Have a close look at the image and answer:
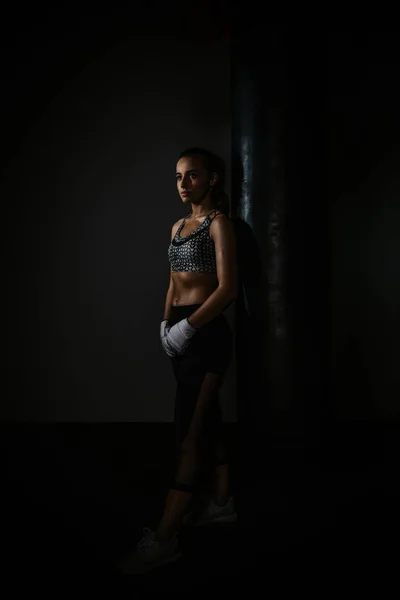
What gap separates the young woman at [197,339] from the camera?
6.55ft

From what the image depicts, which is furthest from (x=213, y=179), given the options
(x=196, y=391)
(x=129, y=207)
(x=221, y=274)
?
(x=129, y=207)

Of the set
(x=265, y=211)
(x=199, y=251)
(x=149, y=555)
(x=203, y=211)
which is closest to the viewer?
(x=149, y=555)

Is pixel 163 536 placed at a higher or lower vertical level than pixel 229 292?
lower

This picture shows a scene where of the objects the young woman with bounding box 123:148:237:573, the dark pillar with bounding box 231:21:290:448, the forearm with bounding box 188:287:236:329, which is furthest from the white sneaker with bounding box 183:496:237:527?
the forearm with bounding box 188:287:236:329

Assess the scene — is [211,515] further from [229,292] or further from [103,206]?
[103,206]

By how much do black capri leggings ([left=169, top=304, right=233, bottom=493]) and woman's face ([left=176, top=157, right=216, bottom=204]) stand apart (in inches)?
19.2

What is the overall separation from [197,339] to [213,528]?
0.84 m

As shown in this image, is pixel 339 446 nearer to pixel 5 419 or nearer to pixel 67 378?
pixel 67 378

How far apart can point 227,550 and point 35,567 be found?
71cm

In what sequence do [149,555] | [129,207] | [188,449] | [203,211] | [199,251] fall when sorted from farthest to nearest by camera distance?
1. [129,207]
2. [203,211]
3. [199,251]
4. [188,449]
5. [149,555]

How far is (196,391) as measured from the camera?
83.1 inches

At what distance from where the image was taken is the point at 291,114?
295 centimetres

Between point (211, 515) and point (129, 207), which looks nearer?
point (211, 515)

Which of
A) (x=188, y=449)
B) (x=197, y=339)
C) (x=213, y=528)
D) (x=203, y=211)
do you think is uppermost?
(x=203, y=211)
